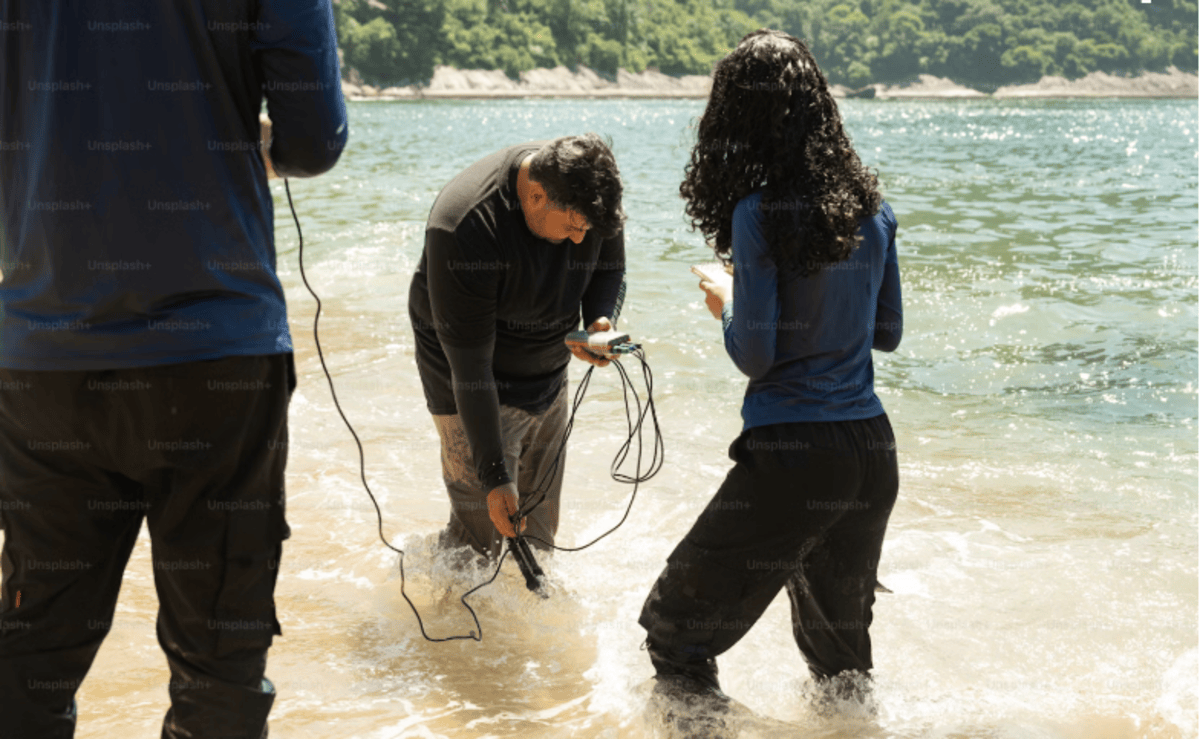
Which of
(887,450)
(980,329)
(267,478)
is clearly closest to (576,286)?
(887,450)

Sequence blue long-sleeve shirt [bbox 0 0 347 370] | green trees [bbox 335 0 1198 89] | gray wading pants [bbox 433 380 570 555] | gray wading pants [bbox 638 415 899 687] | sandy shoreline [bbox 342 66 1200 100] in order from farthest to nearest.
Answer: green trees [bbox 335 0 1198 89]
sandy shoreline [bbox 342 66 1200 100]
gray wading pants [bbox 433 380 570 555]
gray wading pants [bbox 638 415 899 687]
blue long-sleeve shirt [bbox 0 0 347 370]

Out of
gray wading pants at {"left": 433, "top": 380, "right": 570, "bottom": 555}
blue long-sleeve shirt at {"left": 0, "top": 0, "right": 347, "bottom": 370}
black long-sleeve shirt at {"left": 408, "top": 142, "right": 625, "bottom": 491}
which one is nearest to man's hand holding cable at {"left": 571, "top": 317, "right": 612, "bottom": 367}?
black long-sleeve shirt at {"left": 408, "top": 142, "right": 625, "bottom": 491}

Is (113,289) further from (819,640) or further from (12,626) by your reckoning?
(819,640)

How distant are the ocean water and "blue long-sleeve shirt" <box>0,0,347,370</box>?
1.29 m

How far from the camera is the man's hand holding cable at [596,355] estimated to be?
371cm

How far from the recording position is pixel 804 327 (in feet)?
8.96

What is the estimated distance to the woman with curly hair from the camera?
8.75 feet

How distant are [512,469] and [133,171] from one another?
7.22 feet

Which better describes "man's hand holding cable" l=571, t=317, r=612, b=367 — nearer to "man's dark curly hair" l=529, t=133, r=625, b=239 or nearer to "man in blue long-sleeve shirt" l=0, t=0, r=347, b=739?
"man's dark curly hair" l=529, t=133, r=625, b=239

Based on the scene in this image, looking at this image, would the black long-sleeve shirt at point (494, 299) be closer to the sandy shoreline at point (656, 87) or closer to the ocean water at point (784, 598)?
the ocean water at point (784, 598)

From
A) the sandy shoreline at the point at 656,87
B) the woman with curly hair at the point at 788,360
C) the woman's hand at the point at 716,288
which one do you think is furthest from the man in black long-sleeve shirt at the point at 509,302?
the sandy shoreline at the point at 656,87

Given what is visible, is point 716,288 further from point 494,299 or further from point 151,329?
point 151,329

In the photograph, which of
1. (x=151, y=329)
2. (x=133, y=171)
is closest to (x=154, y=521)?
(x=151, y=329)

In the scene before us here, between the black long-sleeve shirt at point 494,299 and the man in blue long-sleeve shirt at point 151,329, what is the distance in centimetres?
137
